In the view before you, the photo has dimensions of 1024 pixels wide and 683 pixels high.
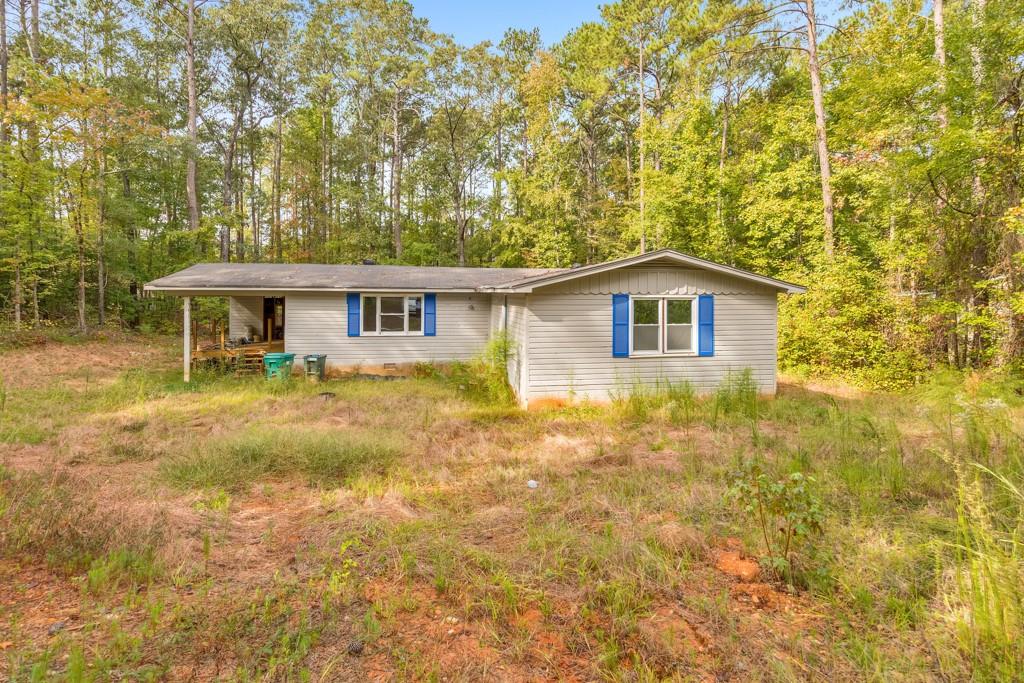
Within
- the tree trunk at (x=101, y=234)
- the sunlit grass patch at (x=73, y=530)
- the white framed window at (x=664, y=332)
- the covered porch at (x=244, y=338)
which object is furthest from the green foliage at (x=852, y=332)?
the tree trunk at (x=101, y=234)

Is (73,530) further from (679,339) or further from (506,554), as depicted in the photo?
(679,339)

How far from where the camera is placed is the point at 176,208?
81.5 feet

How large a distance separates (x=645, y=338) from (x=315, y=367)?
765 cm

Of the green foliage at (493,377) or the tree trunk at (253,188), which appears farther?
the tree trunk at (253,188)

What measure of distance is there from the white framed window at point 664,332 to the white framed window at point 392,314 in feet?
18.8

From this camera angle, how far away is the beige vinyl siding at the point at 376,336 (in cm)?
1205

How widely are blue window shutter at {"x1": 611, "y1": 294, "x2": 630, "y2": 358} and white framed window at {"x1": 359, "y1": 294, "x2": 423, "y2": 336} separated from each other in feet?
18.2

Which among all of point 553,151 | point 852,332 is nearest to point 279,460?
point 852,332

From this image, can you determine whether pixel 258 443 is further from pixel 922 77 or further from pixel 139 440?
pixel 922 77

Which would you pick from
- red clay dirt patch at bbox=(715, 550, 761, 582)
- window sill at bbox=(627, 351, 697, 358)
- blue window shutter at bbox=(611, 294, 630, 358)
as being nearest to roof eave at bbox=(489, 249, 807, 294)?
blue window shutter at bbox=(611, 294, 630, 358)

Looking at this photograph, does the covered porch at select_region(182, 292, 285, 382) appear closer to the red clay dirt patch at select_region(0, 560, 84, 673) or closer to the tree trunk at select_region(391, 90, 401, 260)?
the red clay dirt patch at select_region(0, 560, 84, 673)

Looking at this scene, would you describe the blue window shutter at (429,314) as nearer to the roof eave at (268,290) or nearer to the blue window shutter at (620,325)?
the roof eave at (268,290)

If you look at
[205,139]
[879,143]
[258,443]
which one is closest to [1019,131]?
[879,143]

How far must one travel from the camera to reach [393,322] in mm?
12883
